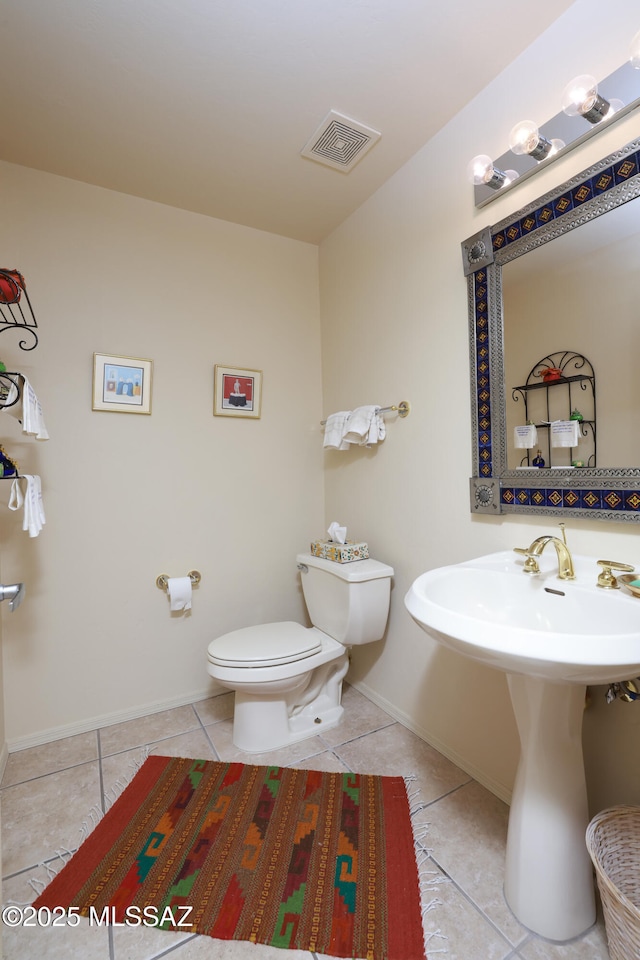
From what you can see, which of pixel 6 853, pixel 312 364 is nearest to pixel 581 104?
pixel 312 364

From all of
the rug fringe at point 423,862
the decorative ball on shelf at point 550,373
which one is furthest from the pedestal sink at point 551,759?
→ the decorative ball on shelf at point 550,373

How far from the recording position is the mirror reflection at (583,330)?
1108 mm

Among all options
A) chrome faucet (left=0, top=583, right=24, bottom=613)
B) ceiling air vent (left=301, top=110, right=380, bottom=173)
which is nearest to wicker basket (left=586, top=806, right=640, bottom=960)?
chrome faucet (left=0, top=583, right=24, bottom=613)

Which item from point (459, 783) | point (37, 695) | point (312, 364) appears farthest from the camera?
point (312, 364)

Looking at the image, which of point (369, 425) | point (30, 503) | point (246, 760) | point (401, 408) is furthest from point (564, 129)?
point (246, 760)

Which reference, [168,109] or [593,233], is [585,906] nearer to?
[593,233]

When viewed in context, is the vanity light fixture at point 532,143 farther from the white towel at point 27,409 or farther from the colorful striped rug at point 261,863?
the colorful striped rug at point 261,863

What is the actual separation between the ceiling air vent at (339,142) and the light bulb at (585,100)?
2.59 feet

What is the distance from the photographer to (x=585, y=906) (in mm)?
1024

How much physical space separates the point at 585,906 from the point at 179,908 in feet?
3.27

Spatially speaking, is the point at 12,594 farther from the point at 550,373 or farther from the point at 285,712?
the point at 550,373

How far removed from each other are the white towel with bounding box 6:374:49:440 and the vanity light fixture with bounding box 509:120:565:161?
5.57 feet

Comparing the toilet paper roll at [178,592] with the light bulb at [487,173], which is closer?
the light bulb at [487,173]

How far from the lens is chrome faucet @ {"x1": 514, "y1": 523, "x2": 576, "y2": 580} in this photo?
1146mm
